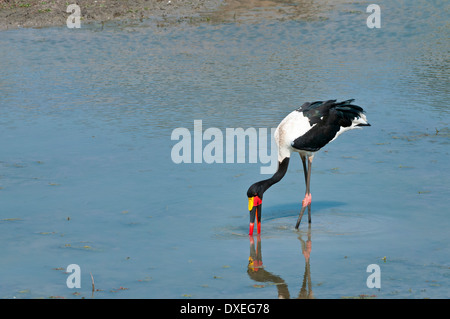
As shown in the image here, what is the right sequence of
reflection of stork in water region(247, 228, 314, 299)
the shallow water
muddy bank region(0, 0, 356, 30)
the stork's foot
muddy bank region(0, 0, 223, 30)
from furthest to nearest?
muddy bank region(0, 0, 223, 30) → muddy bank region(0, 0, 356, 30) → the stork's foot → the shallow water → reflection of stork in water region(247, 228, 314, 299)

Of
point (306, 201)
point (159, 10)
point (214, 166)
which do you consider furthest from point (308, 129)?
point (159, 10)

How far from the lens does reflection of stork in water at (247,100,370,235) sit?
26.5 feet

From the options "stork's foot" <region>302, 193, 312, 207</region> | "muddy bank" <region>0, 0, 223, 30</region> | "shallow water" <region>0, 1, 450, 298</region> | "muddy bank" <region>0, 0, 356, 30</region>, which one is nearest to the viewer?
"shallow water" <region>0, 1, 450, 298</region>

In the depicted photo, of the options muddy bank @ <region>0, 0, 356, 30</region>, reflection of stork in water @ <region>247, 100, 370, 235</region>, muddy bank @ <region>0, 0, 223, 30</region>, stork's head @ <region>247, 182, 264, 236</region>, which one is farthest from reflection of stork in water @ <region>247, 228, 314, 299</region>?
muddy bank @ <region>0, 0, 223, 30</region>

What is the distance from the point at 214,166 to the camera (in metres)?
9.66

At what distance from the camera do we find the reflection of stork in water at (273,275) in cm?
641

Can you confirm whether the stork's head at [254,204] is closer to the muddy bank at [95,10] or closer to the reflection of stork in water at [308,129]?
the reflection of stork in water at [308,129]

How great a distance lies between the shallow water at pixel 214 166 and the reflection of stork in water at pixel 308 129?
0.47m

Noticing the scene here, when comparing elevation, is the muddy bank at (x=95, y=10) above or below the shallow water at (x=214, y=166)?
above

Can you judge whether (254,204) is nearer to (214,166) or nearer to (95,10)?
(214,166)

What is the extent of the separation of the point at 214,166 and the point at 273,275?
3.08m

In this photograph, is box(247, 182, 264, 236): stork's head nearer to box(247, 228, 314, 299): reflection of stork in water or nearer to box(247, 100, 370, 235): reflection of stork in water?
box(247, 100, 370, 235): reflection of stork in water

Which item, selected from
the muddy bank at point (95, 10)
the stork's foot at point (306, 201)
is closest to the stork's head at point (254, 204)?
the stork's foot at point (306, 201)

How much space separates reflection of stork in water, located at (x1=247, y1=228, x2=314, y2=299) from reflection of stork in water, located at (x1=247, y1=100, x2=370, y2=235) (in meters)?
A: 0.55
